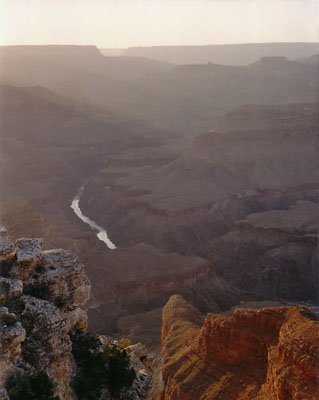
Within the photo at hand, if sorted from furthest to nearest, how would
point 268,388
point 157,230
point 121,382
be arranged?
point 157,230 < point 268,388 < point 121,382

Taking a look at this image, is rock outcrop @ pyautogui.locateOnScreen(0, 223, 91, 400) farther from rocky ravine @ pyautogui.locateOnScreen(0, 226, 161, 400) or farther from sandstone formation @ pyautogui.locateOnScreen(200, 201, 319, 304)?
sandstone formation @ pyautogui.locateOnScreen(200, 201, 319, 304)

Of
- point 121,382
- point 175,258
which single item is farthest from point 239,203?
point 121,382

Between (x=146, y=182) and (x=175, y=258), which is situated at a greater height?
(x=146, y=182)

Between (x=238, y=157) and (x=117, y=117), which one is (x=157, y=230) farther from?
(x=117, y=117)

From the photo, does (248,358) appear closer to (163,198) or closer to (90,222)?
(163,198)

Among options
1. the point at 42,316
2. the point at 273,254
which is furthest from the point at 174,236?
the point at 42,316

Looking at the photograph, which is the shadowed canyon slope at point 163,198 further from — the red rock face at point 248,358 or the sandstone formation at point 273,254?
the red rock face at point 248,358
